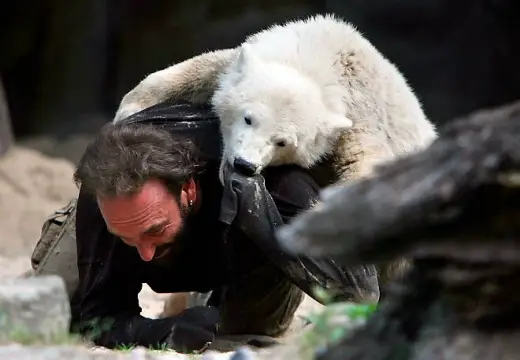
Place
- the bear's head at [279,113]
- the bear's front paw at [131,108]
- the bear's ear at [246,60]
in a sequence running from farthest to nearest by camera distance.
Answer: the bear's front paw at [131,108] → the bear's ear at [246,60] → the bear's head at [279,113]

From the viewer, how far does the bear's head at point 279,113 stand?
404cm

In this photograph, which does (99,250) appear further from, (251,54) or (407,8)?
(407,8)

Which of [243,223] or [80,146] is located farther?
[80,146]

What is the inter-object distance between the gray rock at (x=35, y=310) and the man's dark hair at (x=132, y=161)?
577 millimetres

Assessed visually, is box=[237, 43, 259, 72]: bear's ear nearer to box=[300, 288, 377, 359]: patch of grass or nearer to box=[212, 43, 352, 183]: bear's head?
box=[212, 43, 352, 183]: bear's head

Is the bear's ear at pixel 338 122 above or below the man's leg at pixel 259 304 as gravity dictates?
above

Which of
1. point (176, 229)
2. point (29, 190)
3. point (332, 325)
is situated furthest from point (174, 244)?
point (29, 190)

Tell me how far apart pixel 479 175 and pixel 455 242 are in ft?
0.45

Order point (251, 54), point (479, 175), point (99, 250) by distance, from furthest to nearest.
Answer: point (251, 54)
point (99, 250)
point (479, 175)

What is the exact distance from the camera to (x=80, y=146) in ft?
31.4

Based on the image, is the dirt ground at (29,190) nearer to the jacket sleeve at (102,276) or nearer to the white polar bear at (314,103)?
the jacket sleeve at (102,276)

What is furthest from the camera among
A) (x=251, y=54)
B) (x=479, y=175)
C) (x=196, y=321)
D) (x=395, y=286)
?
(x=251, y=54)

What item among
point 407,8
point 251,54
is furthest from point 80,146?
point 251,54

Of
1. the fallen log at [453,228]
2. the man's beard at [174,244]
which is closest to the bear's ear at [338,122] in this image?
the man's beard at [174,244]
